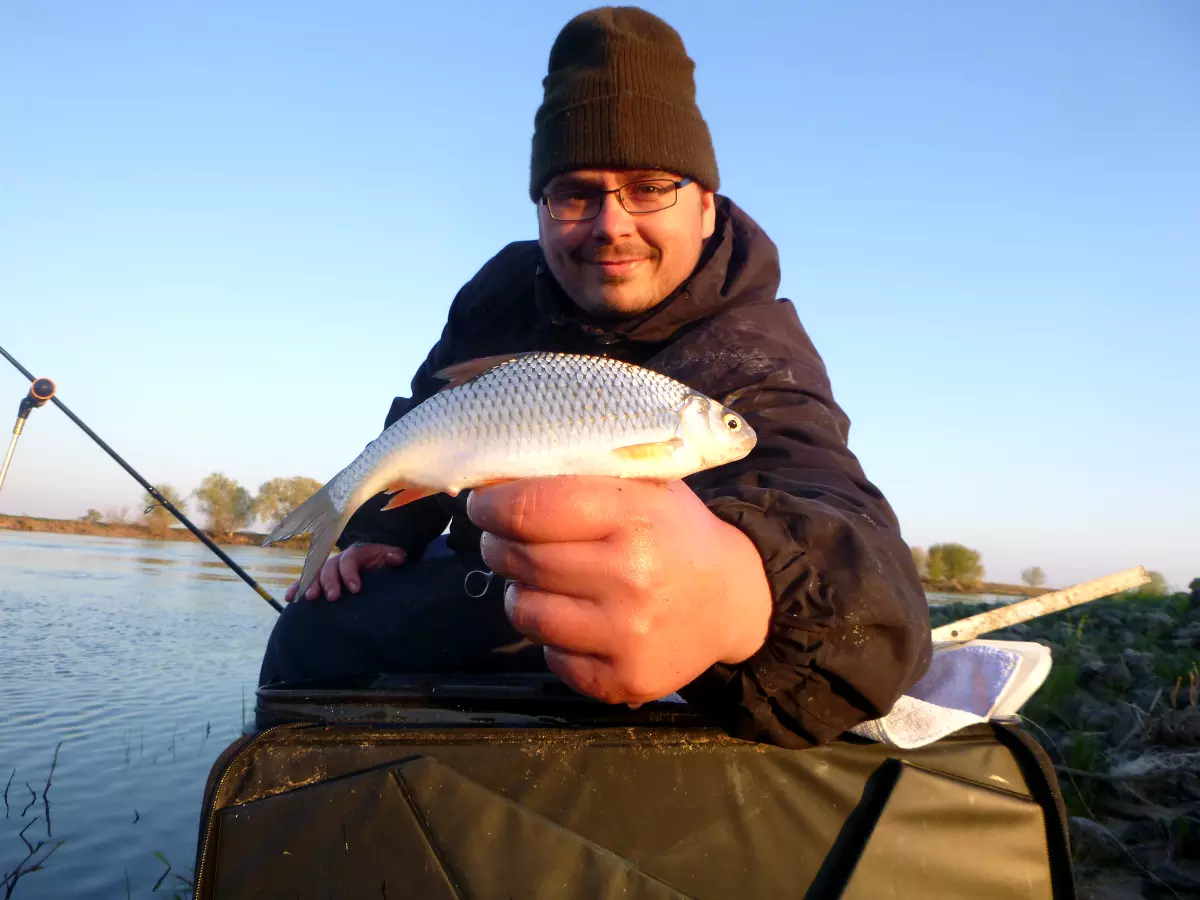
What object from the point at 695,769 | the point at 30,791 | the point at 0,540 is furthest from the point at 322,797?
the point at 0,540

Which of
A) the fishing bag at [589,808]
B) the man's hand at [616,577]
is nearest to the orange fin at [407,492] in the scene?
the fishing bag at [589,808]

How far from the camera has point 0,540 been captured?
865 inches

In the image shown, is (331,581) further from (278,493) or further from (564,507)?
(278,493)

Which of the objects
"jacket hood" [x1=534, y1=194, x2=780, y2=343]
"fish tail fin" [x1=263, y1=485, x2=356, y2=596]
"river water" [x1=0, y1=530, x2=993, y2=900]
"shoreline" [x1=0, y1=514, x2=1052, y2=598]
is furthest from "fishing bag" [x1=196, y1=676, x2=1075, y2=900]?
"shoreline" [x1=0, y1=514, x2=1052, y2=598]

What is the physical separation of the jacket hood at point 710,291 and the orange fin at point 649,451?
1.06m

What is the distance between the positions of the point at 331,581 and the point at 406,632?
19.3 inches

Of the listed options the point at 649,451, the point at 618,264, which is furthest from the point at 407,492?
the point at 618,264

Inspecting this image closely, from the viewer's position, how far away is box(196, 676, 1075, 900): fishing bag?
135 centimetres

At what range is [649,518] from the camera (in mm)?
1273

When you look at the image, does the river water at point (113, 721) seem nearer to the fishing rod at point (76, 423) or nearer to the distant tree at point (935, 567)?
the fishing rod at point (76, 423)

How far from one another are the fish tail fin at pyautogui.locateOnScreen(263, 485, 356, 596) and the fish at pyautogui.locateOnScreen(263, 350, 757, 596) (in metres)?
0.24

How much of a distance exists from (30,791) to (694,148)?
431cm

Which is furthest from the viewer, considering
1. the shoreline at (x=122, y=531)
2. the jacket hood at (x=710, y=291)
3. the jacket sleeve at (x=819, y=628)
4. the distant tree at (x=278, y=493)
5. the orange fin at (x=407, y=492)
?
the shoreline at (x=122, y=531)

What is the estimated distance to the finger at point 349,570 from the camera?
313cm
